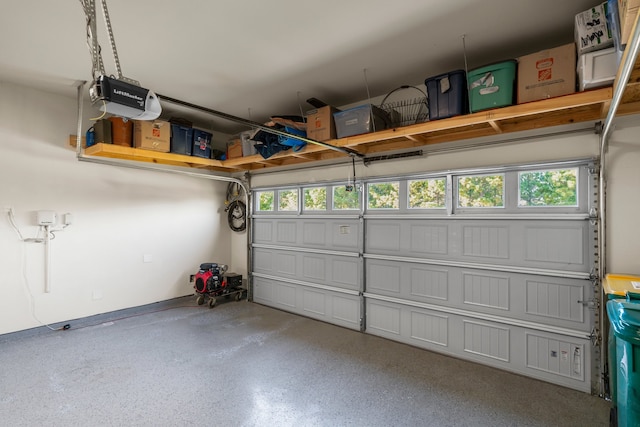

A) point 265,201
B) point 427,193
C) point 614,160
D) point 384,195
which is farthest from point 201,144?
point 614,160

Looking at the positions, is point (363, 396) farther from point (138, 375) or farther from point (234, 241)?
point (234, 241)

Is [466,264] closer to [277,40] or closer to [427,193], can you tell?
[427,193]

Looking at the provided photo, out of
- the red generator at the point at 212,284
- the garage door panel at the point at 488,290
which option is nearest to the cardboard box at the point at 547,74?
the garage door panel at the point at 488,290

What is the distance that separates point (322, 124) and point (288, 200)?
170cm

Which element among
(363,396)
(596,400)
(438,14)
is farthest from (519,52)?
(363,396)

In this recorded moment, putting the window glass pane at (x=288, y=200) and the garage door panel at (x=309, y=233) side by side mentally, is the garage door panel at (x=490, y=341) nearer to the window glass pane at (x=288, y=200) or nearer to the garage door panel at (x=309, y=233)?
the garage door panel at (x=309, y=233)

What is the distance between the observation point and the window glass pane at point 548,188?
2.71m

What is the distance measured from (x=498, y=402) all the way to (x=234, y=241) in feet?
15.3

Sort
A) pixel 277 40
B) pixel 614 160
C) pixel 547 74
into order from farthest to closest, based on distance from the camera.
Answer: pixel 277 40
pixel 614 160
pixel 547 74

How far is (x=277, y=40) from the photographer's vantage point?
8.57 ft

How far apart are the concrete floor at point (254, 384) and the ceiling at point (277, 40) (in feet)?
9.77

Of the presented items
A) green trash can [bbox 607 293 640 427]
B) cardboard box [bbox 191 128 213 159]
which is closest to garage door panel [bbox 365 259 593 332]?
green trash can [bbox 607 293 640 427]

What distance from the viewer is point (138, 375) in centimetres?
280

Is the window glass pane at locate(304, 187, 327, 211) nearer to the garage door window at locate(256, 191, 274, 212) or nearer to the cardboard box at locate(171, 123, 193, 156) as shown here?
the garage door window at locate(256, 191, 274, 212)
